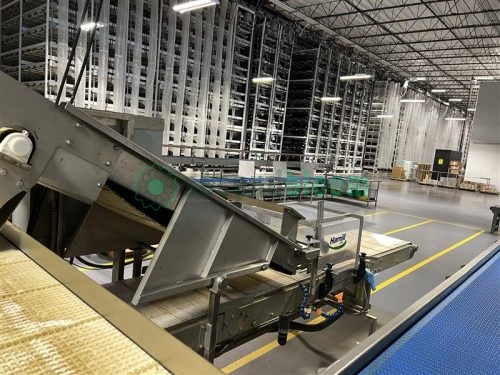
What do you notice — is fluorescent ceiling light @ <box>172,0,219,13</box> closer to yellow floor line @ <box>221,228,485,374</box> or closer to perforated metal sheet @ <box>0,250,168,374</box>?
yellow floor line @ <box>221,228,485,374</box>

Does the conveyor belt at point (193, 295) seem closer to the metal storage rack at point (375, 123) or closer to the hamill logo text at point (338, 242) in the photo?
the hamill logo text at point (338, 242)

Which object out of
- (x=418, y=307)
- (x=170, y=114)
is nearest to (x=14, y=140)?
(x=418, y=307)

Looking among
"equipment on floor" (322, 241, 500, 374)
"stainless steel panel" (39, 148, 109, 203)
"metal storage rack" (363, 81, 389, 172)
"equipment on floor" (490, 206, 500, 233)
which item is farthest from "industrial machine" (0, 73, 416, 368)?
"metal storage rack" (363, 81, 389, 172)

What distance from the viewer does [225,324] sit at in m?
2.19

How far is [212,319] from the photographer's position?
2.03m

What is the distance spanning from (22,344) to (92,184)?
79cm

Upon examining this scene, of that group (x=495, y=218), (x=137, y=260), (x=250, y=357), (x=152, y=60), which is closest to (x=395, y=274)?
(x=250, y=357)

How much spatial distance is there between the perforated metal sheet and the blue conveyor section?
0.81m

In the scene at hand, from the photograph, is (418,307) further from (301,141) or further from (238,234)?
(301,141)

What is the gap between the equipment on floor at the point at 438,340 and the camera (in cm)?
126

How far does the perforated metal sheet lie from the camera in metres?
0.96

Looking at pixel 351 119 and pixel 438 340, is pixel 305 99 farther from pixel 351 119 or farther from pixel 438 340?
pixel 438 340

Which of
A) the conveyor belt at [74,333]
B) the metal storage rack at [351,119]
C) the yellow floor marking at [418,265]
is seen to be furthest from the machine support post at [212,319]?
the metal storage rack at [351,119]

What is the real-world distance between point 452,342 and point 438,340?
0.20 feet
